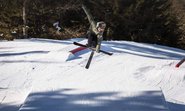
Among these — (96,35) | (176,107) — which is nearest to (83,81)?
(176,107)

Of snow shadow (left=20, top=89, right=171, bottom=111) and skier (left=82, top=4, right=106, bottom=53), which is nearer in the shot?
skier (left=82, top=4, right=106, bottom=53)

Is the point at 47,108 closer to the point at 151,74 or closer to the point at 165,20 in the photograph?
the point at 151,74

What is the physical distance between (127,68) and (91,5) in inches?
403

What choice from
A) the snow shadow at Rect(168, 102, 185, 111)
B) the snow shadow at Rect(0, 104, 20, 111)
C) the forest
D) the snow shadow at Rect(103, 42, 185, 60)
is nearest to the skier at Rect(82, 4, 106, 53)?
→ the snow shadow at Rect(0, 104, 20, 111)

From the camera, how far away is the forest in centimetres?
2023

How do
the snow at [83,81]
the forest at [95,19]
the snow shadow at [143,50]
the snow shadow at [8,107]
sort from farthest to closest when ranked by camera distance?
the forest at [95,19] < the snow shadow at [143,50] < the snow shadow at [8,107] < the snow at [83,81]

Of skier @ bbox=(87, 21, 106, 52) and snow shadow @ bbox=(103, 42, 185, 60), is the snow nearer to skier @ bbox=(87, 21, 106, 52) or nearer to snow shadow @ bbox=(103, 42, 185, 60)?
snow shadow @ bbox=(103, 42, 185, 60)

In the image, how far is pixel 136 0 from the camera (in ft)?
73.3

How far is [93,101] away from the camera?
7.40 m

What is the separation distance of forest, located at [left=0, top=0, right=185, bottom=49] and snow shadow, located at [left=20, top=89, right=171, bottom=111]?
11604 millimetres

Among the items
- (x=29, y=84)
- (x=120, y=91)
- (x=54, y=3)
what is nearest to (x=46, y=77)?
(x=29, y=84)

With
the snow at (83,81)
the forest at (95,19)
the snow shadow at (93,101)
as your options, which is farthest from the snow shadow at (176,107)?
the forest at (95,19)

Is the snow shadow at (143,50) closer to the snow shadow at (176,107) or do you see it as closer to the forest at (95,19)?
the forest at (95,19)

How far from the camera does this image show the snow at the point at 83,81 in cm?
741
